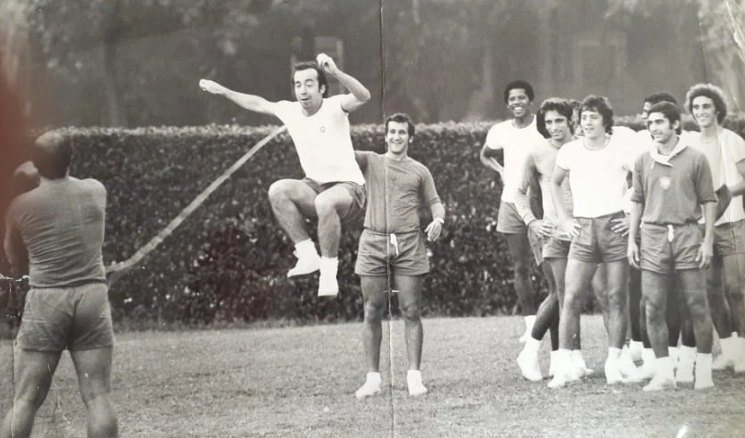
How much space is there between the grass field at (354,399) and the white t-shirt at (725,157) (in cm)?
96

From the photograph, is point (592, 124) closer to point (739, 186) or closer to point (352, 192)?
point (739, 186)

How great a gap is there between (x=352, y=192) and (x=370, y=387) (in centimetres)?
115

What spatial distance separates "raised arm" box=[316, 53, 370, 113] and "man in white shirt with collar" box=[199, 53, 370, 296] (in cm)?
3

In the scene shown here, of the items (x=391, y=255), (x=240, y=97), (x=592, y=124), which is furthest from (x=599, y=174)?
(x=240, y=97)

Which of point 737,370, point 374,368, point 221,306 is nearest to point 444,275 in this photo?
point 374,368

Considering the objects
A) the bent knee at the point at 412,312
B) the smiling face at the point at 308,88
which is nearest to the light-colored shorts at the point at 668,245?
the bent knee at the point at 412,312

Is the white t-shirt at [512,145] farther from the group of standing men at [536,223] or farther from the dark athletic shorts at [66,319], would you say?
the dark athletic shorts at [66,319]

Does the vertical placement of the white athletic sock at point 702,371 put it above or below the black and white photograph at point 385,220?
below

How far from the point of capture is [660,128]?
Answer: 7.08m

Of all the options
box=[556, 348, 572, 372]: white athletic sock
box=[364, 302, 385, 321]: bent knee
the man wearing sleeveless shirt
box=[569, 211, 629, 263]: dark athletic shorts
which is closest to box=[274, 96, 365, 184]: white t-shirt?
the man wearing sleeveless shirt

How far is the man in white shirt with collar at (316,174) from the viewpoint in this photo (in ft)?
23.2

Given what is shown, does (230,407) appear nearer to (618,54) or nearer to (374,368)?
(374,368)

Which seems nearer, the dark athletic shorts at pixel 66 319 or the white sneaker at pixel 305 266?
the dark athletic shorts at pixel 66 319

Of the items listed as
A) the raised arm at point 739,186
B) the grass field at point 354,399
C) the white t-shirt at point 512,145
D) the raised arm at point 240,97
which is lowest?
the grass field at point 354,399
